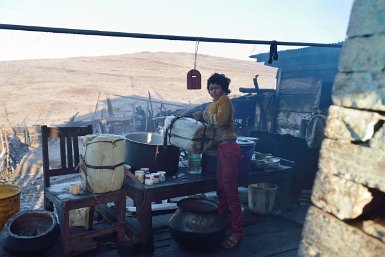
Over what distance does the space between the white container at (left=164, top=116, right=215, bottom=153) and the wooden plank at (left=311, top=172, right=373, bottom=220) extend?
9.43 feet

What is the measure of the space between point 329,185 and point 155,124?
1852cm

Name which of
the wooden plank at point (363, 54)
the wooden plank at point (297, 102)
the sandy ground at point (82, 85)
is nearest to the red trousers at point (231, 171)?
the wooden plank at point (363, 54)

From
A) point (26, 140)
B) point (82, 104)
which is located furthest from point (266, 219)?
point (82, 104)

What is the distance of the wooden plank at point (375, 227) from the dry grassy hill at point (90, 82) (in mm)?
24003

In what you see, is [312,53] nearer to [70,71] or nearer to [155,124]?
[155,124]

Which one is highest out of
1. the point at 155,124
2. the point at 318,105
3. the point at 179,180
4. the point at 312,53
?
the point at 312,53

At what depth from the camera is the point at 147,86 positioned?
44.6 m

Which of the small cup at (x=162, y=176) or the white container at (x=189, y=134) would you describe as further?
the small cup at (x=162, y=176)

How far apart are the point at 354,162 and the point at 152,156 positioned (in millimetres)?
3984

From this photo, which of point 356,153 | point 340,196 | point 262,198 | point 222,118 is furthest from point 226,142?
point 356,153

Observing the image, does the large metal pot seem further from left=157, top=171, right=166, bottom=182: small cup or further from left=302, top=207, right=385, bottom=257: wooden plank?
left=302, top=207, right=385, bottom=257: wooden plank

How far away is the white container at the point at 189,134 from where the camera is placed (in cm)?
496

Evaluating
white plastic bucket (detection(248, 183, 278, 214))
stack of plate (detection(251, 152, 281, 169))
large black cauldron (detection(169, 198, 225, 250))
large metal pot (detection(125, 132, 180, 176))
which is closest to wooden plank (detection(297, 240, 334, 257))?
large black cauldron (detection(169, 198, 225, 250))

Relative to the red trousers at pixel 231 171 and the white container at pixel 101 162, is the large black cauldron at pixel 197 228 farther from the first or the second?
the white container at pixel 101 162
